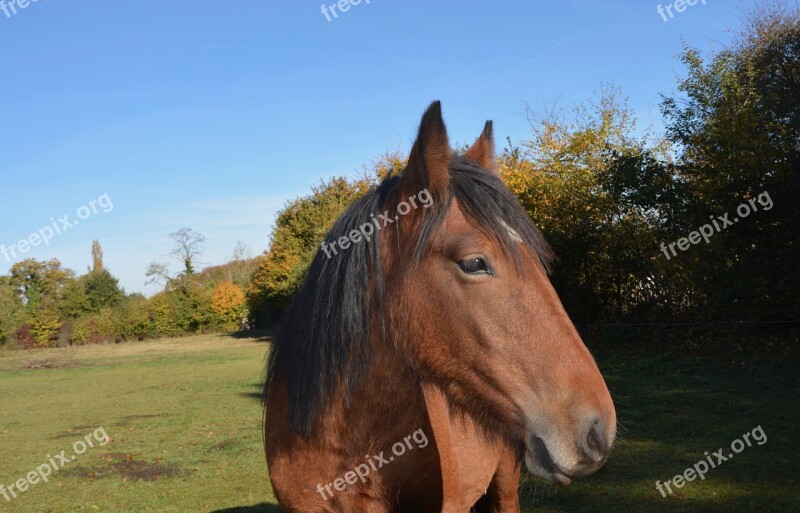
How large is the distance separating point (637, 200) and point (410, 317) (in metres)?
15.1

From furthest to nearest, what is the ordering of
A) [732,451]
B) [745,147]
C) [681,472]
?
→ 1. [745,147]
2. [732,451]
3. [681,472]

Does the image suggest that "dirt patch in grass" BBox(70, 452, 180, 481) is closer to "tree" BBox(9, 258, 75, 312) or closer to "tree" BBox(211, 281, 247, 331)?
"tree" BBox(211, 281, 247, 331)

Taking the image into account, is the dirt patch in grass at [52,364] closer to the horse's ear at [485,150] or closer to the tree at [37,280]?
the tree at [37,280]

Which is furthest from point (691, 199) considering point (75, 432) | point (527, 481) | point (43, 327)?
point (43, 327)

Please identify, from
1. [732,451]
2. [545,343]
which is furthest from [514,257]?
[732,451]

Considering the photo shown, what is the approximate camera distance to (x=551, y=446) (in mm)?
1646

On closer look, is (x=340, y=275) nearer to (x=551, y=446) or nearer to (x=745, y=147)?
(x=551, y=446)

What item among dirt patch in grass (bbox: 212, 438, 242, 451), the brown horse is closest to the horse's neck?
the brown horse

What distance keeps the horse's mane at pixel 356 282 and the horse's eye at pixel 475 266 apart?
9 cm

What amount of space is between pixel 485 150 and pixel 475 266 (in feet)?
2.80

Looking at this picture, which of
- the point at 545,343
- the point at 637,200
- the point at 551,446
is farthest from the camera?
the point at 637,200

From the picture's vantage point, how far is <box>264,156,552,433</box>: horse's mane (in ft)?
6.44

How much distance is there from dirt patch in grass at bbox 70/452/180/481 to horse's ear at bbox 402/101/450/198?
7.94 meters

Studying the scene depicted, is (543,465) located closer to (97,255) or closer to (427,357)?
(427,357)
